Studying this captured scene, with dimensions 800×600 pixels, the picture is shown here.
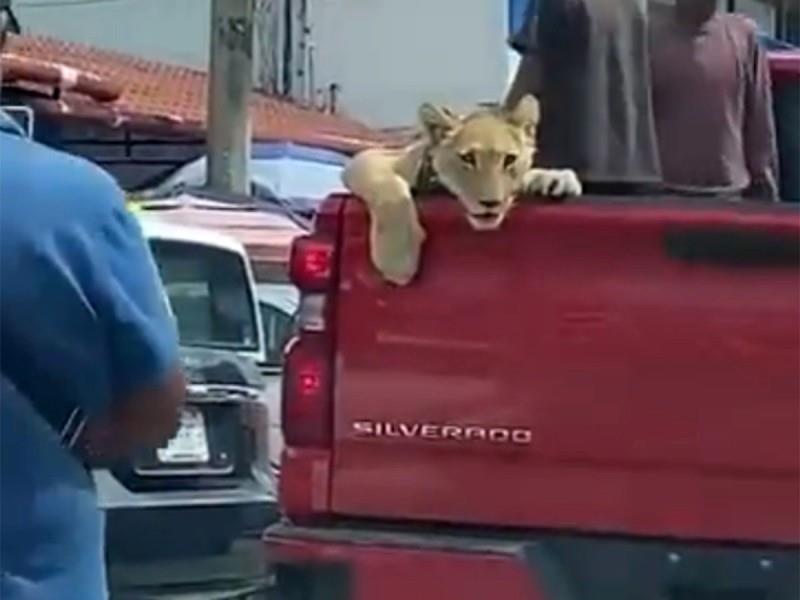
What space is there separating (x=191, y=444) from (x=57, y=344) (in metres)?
4.44

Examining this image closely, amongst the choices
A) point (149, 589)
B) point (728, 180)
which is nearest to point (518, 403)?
point (728, 180)

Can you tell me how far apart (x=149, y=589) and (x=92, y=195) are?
416 centimetres

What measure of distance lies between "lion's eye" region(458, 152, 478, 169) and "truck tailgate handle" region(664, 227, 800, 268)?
0.49 metres

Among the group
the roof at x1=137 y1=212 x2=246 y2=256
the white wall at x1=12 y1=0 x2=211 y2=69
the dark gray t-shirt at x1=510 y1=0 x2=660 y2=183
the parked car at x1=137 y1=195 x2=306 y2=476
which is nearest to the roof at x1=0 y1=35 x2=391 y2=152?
the white wall at x1=12 y1=0 x2=211 y2=69

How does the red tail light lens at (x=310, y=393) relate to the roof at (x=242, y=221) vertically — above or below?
above

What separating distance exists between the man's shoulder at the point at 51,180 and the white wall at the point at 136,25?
1138 inches

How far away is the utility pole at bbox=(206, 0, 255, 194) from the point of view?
17000 millimetres

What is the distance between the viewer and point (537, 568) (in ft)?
16.8

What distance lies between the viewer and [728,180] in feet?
19.3

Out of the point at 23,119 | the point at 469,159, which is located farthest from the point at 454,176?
the point at 23,119

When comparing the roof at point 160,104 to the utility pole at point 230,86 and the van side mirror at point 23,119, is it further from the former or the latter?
the van side mirror at point 23,119

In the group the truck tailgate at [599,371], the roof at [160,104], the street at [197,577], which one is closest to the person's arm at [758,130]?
the truck tailgate at [599,371]

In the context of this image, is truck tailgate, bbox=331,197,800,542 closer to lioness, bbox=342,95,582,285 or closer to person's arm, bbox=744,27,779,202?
lioness, bbox=342,95,582,285

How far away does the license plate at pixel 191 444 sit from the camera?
7141 mm
